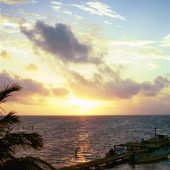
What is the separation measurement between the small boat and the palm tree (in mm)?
49198

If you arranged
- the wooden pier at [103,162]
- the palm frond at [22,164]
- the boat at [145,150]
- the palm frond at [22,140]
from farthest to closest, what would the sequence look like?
the boat at [145,150]
the wooden pier at [103,162]
the palm frond at [22,140]
the palm frond at [22,164]

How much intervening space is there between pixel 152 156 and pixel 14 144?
170 ft

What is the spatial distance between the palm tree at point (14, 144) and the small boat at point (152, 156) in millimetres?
49198

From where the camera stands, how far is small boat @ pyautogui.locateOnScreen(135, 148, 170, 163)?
188ft

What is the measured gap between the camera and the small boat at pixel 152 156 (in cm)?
5742

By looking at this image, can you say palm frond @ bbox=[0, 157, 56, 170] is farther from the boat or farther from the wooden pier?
the boat

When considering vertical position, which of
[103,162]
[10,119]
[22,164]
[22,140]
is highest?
[10,119]

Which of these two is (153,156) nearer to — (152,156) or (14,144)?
(152,156)

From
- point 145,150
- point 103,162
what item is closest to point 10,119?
point 103,162

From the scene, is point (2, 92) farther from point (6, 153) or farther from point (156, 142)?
point (156, 142)

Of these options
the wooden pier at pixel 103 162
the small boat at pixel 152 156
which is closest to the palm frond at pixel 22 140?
the wooden pier at pixel 103 162

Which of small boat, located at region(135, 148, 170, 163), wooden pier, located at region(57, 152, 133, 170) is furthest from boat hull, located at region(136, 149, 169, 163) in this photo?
wooden pier, located at region(57, 152, 133, 170)

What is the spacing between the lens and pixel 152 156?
194ft

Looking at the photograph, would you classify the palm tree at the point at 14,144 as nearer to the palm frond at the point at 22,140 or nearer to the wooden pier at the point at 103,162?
the palm frond at the point at 22,140
